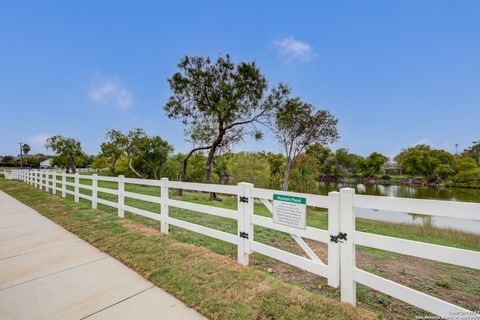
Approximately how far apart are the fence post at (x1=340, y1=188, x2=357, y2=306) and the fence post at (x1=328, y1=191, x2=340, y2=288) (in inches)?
1.8

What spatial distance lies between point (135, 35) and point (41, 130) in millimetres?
48951

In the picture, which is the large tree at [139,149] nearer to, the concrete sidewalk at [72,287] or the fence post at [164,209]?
the fence post at [164,209]

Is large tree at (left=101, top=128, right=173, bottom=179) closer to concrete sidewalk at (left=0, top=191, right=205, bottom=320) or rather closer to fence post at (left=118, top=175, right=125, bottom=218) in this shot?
fence post at (left=118, top=175, right=125, bottom=218)

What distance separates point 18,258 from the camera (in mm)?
4152

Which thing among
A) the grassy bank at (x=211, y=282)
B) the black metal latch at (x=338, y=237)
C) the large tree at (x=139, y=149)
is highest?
the large tree at (x=139, y=149)

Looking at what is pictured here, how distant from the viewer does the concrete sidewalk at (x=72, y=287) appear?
2584 millimetres

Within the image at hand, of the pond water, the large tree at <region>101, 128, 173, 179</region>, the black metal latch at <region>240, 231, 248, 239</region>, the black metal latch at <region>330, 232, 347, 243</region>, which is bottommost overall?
the pond water

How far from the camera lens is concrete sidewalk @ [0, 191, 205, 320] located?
8.48ft

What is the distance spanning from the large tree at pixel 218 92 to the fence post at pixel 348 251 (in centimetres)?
1221

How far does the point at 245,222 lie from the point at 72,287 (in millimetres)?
2433

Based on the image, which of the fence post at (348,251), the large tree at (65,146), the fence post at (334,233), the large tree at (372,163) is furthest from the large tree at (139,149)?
the large tree at (372,163)

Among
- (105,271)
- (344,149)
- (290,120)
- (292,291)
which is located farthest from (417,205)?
(344,149)

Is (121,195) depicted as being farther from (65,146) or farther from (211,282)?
(65,146)

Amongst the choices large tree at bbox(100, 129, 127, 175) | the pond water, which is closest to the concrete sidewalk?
the pond water
